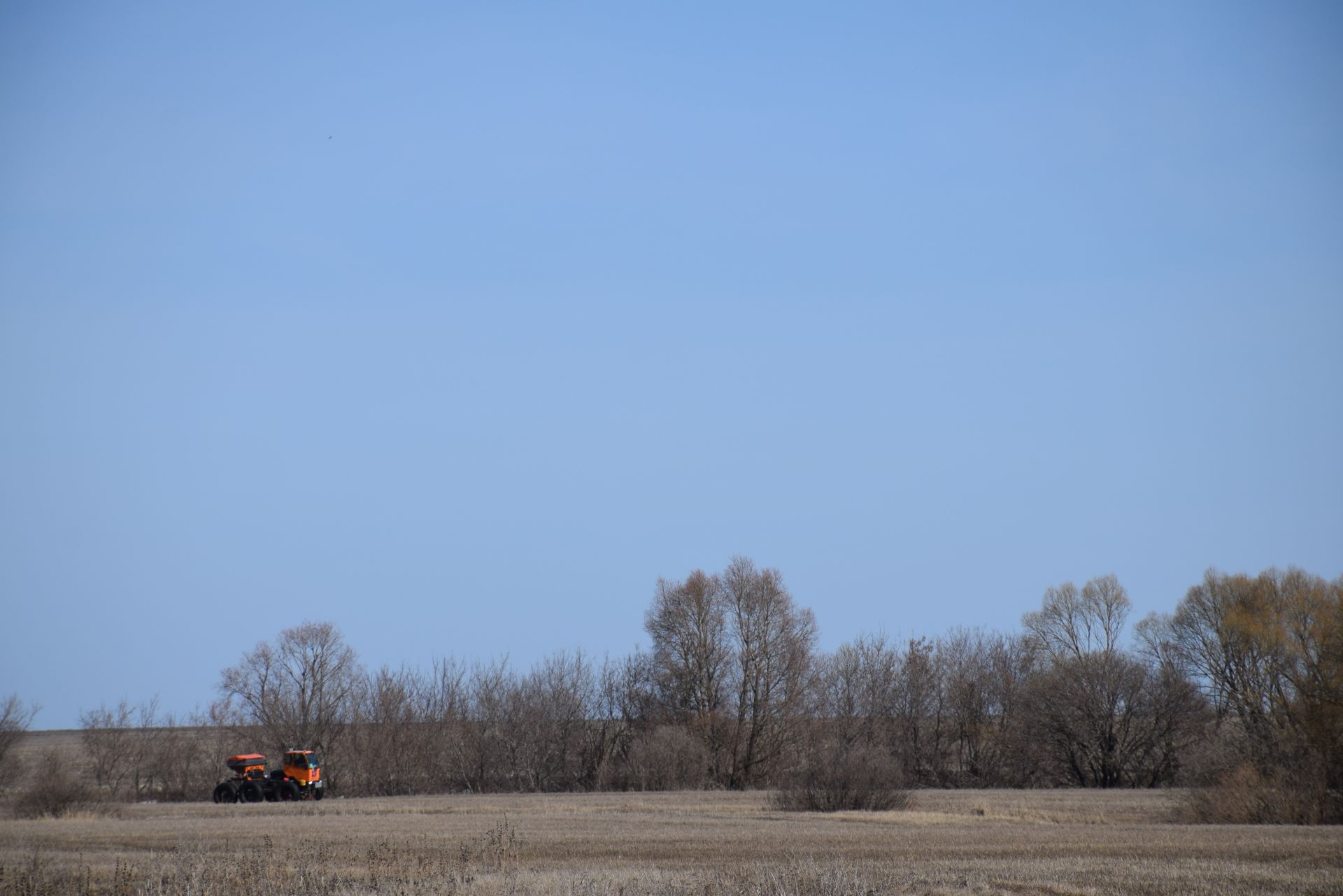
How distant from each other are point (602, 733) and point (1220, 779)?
4163 cm

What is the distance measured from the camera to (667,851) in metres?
22.7

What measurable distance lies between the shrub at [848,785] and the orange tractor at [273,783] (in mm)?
21746

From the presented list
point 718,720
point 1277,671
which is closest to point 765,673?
point 718,720

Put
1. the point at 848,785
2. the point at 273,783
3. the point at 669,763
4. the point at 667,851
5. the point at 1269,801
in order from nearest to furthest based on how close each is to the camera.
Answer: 1. the point at 667,851
2. the point at 1269,801
3. the point at 848,785
4. the point at 273,783
5. the point at 669,763

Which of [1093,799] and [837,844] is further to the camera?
[1093,799]

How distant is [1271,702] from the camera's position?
156 feet

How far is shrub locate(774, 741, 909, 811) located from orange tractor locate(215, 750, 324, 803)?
21.7m

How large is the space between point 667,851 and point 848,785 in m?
15.4

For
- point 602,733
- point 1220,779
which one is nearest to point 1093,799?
point 1220,779

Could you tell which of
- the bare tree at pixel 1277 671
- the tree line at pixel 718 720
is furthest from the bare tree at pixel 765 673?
the bare tree at pixel 1277 671

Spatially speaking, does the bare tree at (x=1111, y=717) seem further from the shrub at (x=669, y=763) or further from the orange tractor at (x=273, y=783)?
the orange tractor at (x=273, y=783)

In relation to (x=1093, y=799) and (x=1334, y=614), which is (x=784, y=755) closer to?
(x=1093, y=799)

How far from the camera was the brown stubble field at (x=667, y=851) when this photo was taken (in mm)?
15578

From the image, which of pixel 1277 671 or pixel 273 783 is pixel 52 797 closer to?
pixel 273 783
